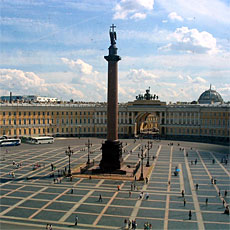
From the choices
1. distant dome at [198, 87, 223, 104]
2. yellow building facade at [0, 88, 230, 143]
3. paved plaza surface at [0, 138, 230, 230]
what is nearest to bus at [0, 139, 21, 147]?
yellow building facade at [0, 88, 230, 143]

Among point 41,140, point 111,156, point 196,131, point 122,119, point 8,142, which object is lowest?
point 8,142

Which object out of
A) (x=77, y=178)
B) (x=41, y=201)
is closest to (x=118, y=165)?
(x=77, y=178)

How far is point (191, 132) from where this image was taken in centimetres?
8694

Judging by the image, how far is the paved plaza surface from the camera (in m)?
25.0

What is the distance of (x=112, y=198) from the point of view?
31.1 meters

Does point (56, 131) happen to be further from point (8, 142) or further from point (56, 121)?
point (8, 142)

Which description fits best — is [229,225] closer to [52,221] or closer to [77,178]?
[52,221]

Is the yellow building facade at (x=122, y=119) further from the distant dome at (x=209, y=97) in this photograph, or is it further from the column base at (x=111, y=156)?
the column base at (x=111, y=156)

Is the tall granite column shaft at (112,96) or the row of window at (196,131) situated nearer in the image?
the tall granite column shaft at (112,96)

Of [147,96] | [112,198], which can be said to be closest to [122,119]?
[147,96]

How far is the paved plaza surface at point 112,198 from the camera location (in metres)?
25.0

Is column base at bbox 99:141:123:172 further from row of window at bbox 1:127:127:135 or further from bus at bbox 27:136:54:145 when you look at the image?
row of window at bbox 1:127:127:135

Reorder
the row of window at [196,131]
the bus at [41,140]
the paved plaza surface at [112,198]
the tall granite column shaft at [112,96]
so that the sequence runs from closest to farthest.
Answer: the paved plaza surface at [112,198]
the tall granite column shaft at [112,96]
the bus at [41,140]
the row of window at [196,131]

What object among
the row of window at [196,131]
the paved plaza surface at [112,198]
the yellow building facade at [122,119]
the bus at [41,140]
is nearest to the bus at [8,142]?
the bus at [41,140]
